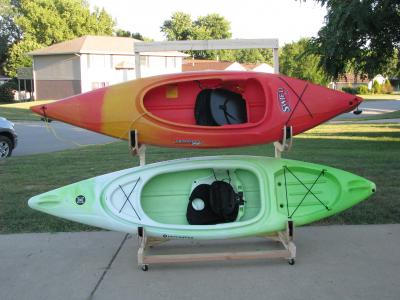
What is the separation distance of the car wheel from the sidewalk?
8.17 metres

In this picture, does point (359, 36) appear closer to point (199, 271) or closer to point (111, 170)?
point (111, 170)

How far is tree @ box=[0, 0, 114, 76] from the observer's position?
60.6 meters

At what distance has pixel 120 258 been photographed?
186 inches

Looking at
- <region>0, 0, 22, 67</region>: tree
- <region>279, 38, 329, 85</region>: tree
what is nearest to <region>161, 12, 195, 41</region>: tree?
<region>0, 0, 22, 67</region>: tree

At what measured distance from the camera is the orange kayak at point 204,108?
A: 467cm

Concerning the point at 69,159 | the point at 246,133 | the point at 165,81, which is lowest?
the point at 69,159

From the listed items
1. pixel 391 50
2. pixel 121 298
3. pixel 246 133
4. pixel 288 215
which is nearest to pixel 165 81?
pixel 246 133

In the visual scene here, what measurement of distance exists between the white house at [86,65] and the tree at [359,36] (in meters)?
36.2

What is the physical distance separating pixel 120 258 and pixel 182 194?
794 millimetres

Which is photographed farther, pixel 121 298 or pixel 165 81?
pixel 165 81

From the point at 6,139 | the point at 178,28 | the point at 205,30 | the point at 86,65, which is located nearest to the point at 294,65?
the point at 86,65

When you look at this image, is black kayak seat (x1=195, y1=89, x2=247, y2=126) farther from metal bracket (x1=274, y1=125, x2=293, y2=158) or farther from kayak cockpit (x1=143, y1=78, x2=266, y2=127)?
metal bracket (x1=274, y1=125, x2=293, y2=158)

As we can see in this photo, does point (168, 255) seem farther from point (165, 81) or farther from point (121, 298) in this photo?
point (165, 81)

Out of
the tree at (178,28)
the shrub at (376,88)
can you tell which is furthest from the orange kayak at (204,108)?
the tree at (178,28)
